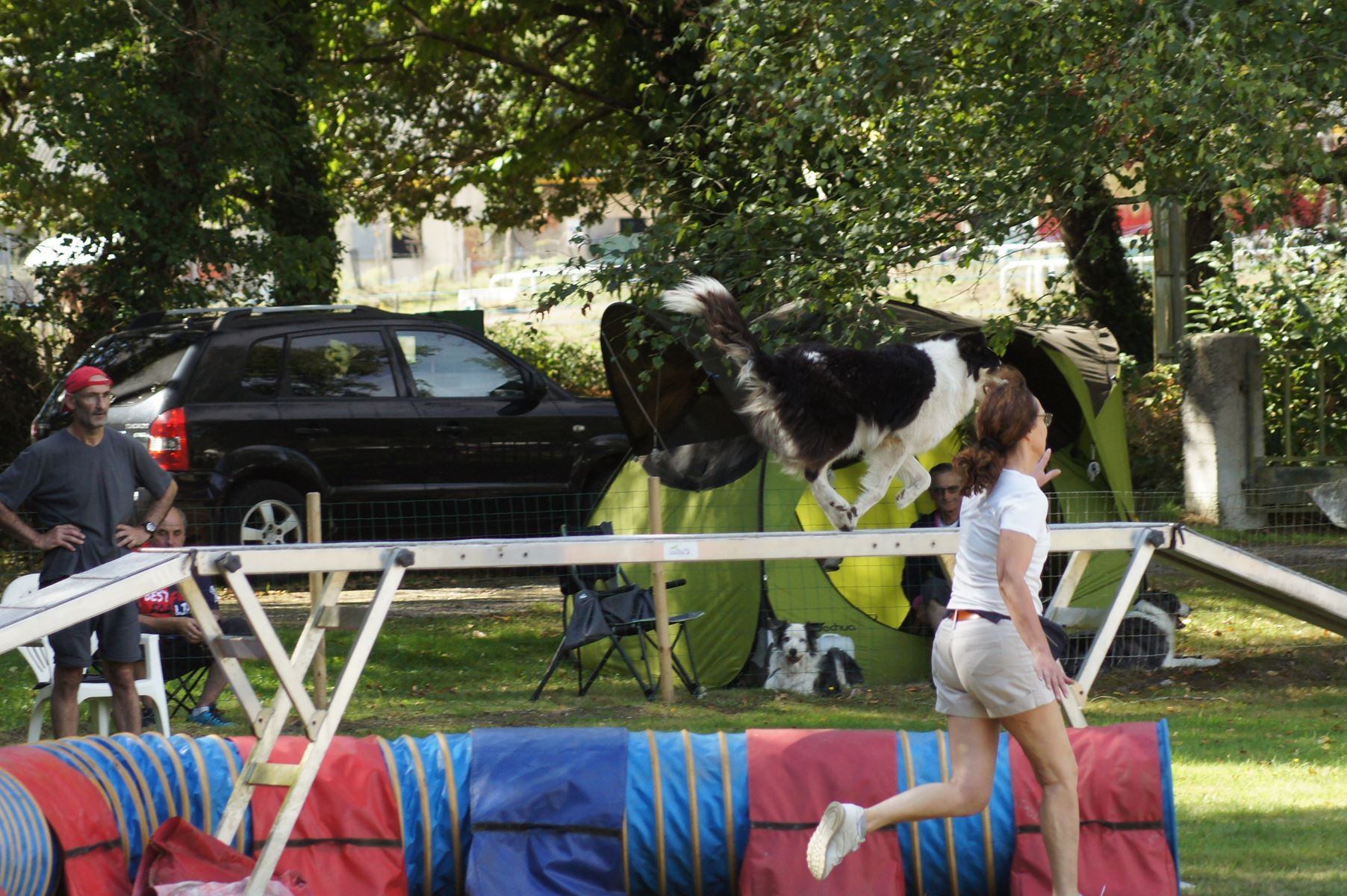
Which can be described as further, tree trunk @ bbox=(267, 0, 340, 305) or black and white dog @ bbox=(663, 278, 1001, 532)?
tree trunk @ bbox=(267, 0, 340, 305)

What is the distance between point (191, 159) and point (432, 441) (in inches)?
139

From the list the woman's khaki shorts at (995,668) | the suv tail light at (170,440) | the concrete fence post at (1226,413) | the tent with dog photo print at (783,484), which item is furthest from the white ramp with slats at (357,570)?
the concrete fence post at (1226,413)

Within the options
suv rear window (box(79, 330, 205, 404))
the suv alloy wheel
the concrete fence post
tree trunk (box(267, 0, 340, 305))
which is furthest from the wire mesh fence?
tree trunk (box(267, 0, 340, 305))

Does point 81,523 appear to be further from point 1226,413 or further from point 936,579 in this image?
point 1226,413

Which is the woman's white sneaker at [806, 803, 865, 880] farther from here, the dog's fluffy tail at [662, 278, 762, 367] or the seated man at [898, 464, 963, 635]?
the seated man at [898, 464, 963, 635]

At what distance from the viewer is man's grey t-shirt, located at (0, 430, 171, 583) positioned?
6.45m

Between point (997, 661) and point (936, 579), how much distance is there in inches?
174

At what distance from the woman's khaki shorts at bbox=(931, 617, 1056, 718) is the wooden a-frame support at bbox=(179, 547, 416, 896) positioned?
1.78 m

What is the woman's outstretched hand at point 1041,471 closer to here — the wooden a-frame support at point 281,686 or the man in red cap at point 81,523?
the wooden a-frame support at point 281,686

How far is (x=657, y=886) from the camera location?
4.93m

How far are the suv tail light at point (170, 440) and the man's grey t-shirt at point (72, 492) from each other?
3.86 metres

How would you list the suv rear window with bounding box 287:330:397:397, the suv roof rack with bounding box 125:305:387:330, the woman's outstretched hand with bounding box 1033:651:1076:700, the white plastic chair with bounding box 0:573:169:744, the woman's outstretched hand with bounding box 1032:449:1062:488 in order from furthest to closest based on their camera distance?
the suv rear window with bounding box 287:330:397:397
the suv roof rack with bounding box 125:305:387:330
the white plastic chair with bounding box 0:573:169:744
the woman's outstretched hand with bounding box 1032:449:1062:488
the woman's outstretched hand with bounding box 1033:651:1076:700

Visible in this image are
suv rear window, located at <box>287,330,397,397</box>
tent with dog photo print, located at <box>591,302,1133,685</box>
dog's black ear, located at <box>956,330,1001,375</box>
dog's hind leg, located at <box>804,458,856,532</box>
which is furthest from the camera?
suv rear window, located at <box>287,330,397,397</box>

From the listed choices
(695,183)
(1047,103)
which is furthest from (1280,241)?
(695,183)
